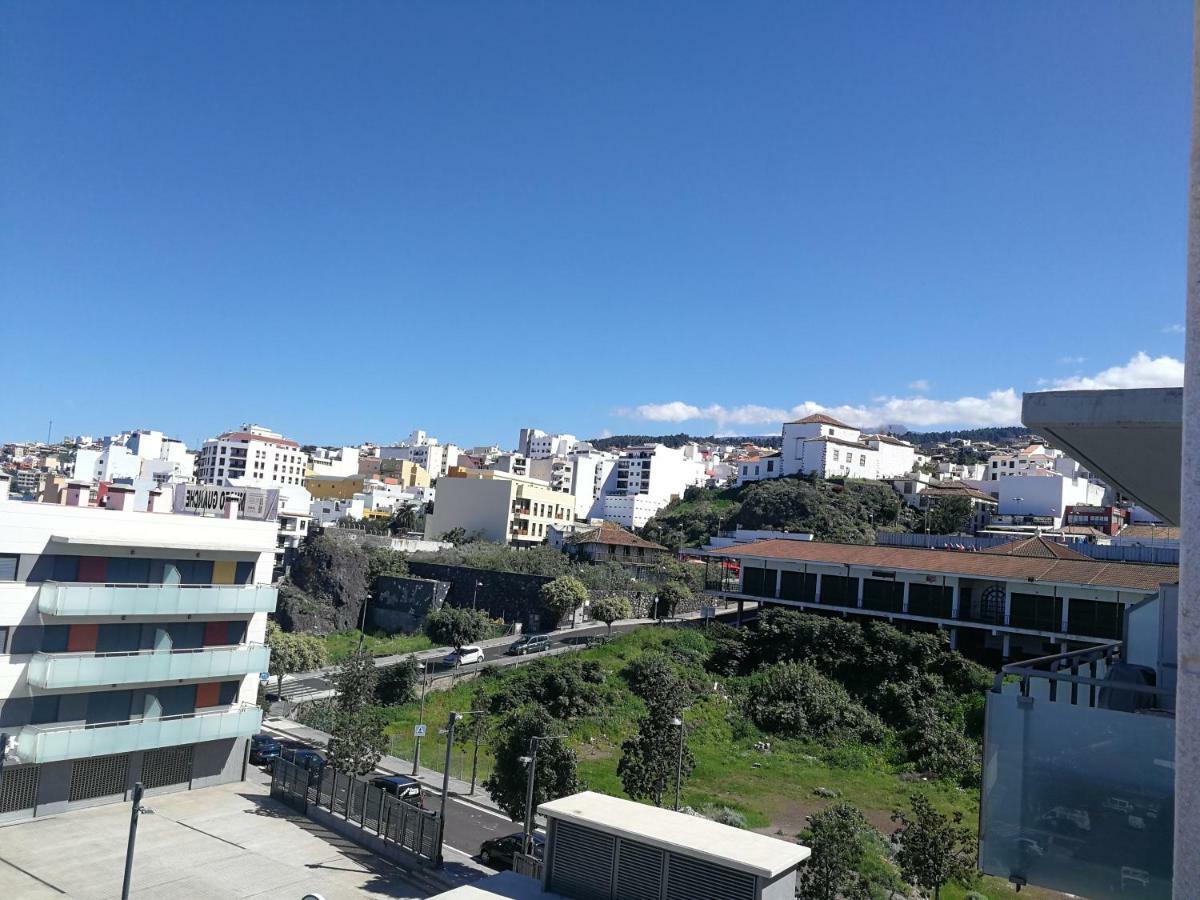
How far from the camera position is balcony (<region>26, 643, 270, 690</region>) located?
802 inches

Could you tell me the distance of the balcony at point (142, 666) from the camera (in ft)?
66.8

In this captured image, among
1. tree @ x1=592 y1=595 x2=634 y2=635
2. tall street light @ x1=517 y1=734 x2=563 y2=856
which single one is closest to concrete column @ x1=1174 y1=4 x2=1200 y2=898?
tall street light @ x1=517 y1=734 x2=563 y2=856

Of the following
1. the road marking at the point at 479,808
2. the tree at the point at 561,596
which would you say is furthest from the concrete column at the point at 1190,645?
the tree at the point at 561,596

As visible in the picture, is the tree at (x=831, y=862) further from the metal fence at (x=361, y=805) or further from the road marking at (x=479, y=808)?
the road marking at (x=479, y=808)

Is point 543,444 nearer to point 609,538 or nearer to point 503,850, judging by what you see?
point 609,538

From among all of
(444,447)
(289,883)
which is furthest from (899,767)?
(444,447)

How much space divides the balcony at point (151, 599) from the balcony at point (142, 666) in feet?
3.30

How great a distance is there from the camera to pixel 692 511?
101188mm

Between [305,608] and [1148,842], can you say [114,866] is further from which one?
[305,608]

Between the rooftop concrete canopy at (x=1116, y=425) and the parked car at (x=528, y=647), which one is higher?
the rooftop concrete canopy at (x=1116, y=425)

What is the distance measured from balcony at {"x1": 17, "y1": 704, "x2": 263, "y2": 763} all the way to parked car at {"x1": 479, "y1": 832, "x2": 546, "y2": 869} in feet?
25.8

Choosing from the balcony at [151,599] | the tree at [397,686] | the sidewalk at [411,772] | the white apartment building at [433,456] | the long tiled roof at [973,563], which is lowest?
the sidewalk at [411,772]

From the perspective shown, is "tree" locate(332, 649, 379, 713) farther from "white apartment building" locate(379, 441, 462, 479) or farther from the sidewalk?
"white apartment building" locate(379, 441, 462, 479)

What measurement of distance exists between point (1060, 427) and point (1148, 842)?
7.94ft
